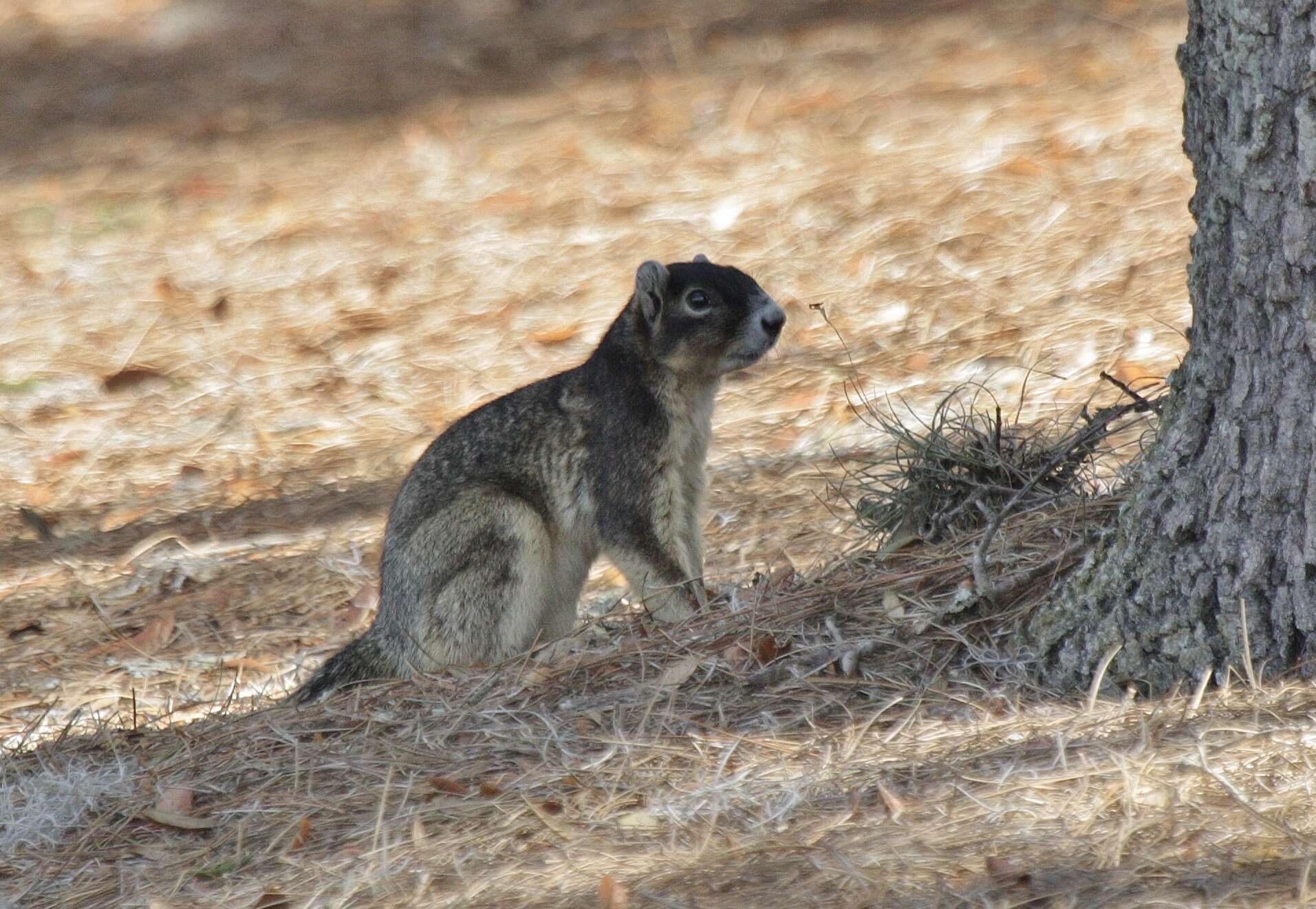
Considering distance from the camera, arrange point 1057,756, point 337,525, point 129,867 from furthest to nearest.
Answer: point 337,525 → point 129,867 → point 1057,756

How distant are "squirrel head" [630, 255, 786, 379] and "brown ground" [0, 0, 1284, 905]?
636 millimetres

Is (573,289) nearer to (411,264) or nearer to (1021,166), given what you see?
(411,264)

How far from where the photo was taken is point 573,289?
386 inches

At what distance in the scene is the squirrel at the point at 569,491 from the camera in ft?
19.7

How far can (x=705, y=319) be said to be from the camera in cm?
614

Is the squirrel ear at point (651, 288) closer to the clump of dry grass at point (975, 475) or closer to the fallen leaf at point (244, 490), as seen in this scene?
the clump of dry grass at point (975, 475)

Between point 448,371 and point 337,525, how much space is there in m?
1.63

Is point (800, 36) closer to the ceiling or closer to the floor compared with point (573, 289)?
closer to the ceiling

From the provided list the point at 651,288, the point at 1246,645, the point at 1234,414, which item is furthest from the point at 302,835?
the point at 651,288

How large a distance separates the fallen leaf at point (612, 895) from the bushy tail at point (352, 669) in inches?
95.4

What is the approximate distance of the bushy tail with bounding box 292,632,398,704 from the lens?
18.6ft

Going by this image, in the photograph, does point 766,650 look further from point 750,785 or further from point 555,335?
point 555,335

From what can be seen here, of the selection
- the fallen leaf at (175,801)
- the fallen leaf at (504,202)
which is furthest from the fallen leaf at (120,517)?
the fallen leaf at (175,801)

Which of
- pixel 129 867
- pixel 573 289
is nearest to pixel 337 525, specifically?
pixel 573 289
